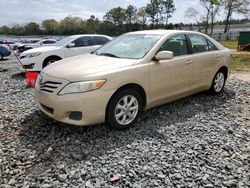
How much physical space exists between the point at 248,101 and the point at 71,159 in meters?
4.31

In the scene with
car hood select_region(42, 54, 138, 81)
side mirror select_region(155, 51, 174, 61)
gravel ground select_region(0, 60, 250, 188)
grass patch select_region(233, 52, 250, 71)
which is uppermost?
side mirror select_region(155, 51, 174, 61)

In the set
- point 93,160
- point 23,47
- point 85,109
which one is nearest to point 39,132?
point 85,109

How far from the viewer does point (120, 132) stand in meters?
3.86

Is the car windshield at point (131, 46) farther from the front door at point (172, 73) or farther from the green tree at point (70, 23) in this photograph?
the green tree at point (70, 23)

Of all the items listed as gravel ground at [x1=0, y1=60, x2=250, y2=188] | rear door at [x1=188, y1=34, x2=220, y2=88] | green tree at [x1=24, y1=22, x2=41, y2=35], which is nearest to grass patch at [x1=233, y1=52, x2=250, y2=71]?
rear door at [x1=188, y1=34, x2=220, y2=88]

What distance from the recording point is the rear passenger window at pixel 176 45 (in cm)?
447

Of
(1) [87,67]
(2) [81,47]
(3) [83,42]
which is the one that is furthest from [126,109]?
(3) [83,42]

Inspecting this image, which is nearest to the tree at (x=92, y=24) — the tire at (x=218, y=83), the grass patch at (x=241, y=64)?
the grass patch at (x=241, y=64)

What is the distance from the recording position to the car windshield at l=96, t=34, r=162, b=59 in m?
4.25

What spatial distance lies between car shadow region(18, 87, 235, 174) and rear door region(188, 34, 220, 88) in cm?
72

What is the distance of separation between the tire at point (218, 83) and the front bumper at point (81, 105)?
3066 mm

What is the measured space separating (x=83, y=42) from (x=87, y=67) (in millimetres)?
5872

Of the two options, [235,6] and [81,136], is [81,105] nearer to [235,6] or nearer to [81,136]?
[81,136]

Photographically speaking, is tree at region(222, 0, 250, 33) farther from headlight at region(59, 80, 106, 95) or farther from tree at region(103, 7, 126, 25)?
headlight at region(59, 80, 106, 95)
